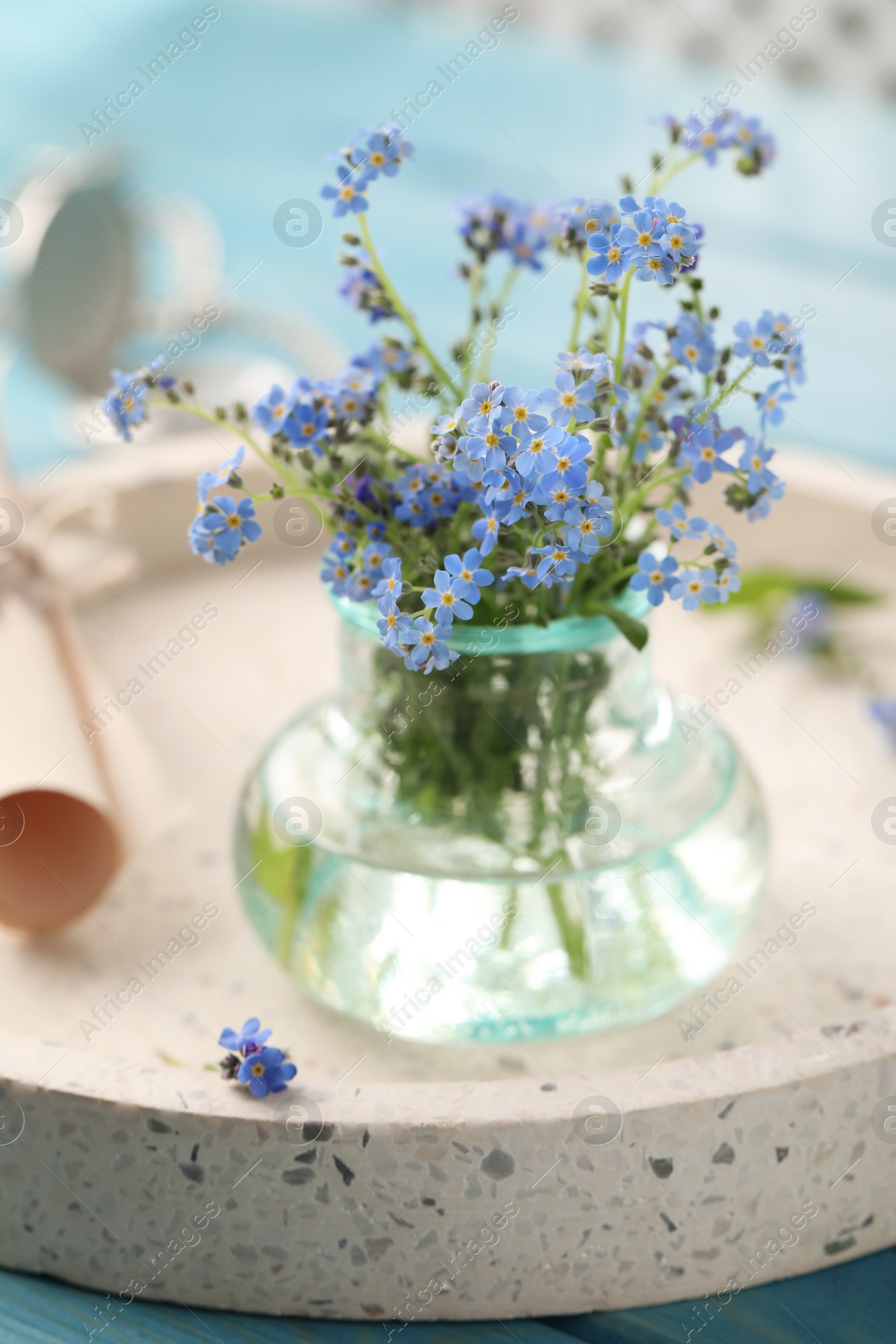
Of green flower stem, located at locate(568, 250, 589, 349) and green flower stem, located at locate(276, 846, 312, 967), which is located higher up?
green flower stem, located at locate(568, 250, 589, 349)

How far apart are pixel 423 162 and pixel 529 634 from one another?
7.91ft

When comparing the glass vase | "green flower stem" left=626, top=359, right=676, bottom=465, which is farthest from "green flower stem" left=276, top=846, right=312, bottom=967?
"green flower stem" left=626, top=359, right=676, bottom=465

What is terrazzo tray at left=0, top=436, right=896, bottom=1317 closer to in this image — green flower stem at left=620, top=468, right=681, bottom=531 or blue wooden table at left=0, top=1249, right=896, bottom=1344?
blue wooden table at left=0, top=1249, right=896, bottom=1344

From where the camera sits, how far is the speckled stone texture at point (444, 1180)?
0.40 meters

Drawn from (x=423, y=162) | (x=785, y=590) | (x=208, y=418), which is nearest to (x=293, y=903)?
(x=208, y=418)

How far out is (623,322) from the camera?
16.5 inches

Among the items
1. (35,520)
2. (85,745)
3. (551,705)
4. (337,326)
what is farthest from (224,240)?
(551,705)

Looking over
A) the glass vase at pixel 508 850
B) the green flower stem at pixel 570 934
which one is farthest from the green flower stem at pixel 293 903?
the green flower stem at pixel 570 934

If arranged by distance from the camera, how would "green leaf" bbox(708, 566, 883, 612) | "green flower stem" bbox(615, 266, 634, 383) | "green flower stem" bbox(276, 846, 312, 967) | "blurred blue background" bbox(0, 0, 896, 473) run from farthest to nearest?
"blurred blue background" bbox(0, 0, 896, 473) < "green leaf" bbox(708, 566, 883, 612) < "green flower stem" bbox(276, 846, 312, 967) < "green flower stem" bbox(615, 266, 634, 383)

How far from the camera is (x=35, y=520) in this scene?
765 millimetres

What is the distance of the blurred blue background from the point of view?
1649 millimetres

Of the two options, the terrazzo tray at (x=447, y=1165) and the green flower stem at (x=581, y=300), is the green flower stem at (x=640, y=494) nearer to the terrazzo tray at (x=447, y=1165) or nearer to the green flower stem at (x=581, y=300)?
the green flower stem at (x=581, y=300)

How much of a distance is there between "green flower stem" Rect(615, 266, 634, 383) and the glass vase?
3.5 inches

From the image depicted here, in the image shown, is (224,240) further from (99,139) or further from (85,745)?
(85,745)
